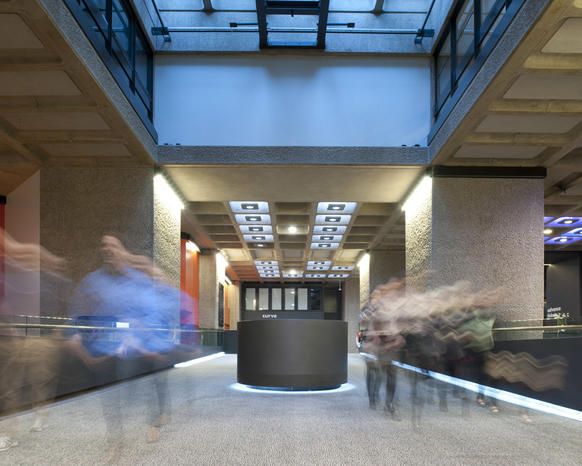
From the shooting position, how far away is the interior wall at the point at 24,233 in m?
12.1

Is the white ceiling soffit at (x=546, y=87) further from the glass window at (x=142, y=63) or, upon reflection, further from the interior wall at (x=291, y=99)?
the glass window at (x=142, y=63)

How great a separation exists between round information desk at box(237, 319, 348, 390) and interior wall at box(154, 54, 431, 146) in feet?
17.1

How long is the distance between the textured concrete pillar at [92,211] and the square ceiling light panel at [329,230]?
801 centimetres

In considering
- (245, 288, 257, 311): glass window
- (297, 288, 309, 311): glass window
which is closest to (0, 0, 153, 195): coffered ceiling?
(245, 288, 257, 311): glass window

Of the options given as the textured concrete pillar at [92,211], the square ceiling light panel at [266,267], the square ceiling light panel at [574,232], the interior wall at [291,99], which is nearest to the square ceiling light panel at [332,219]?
the interior wall at [291,99]

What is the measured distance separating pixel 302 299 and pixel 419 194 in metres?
29.1

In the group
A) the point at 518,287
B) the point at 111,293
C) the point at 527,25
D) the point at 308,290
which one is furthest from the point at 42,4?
the point at 308,290

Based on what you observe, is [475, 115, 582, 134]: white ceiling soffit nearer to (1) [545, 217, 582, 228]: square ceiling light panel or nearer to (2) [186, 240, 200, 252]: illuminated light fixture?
(1) [545, 217, 582, 228]: square ceiling light panel

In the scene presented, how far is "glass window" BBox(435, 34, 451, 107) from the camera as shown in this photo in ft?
38.3

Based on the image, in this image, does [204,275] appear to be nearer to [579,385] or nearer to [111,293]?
[111,293]

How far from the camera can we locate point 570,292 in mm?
23531

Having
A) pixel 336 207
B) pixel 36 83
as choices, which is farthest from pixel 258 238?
pixel 36 83

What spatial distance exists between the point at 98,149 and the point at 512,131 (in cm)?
834

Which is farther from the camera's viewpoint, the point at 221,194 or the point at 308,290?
the point at 308,290
